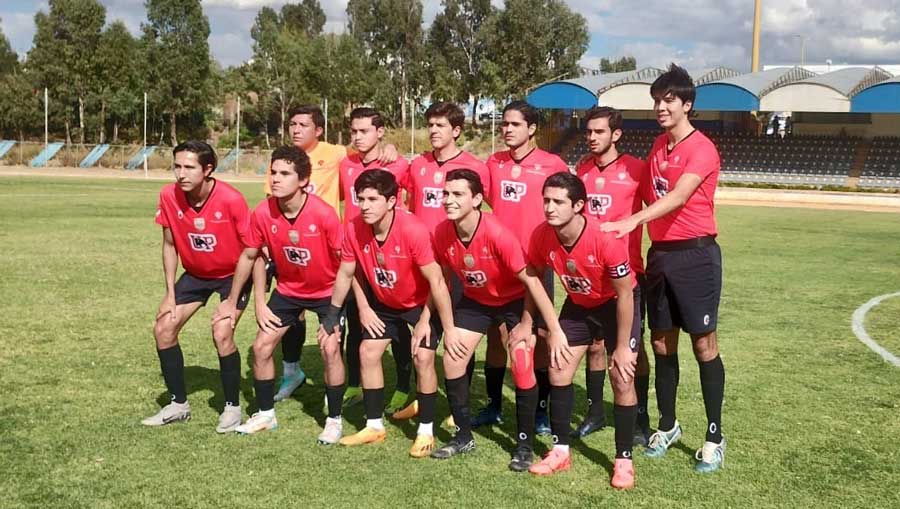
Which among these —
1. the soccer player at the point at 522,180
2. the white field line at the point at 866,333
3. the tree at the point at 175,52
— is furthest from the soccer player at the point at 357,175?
the tree at the point at 175,52

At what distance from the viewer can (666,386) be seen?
5.42m

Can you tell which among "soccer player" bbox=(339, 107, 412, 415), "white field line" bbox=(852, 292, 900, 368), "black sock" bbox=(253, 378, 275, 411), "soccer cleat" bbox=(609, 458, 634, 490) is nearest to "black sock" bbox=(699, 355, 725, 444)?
"soccer cleat" bbox=(609, 458, 634, 490)

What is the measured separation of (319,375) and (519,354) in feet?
8.99

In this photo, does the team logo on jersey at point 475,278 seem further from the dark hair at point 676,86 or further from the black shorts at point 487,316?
the dark hair at point 676,86

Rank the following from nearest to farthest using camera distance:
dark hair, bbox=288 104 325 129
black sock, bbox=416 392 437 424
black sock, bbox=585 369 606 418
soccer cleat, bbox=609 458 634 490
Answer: soccer cleat, bbox=609 458 634 490 < black sock, bbox=416 392 437 424 < black sock, bbox=585 369 606 418 < dark hair, bbox=288 104 325 129

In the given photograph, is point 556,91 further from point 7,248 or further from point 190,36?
point 7,248

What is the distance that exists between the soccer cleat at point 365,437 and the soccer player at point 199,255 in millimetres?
867

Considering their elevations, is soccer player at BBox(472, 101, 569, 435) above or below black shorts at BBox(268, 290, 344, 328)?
above

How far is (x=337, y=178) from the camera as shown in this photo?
22.1ft

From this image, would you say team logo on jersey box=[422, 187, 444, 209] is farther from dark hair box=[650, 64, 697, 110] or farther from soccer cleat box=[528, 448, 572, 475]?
soccer cleat box=[528, 448, 572, 475]

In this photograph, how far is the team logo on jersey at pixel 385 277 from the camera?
17.6 feet

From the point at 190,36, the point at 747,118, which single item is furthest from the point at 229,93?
the point at 747,118

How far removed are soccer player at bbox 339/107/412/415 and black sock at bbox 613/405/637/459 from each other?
5.77 feet

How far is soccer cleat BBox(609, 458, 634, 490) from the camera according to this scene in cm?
472
